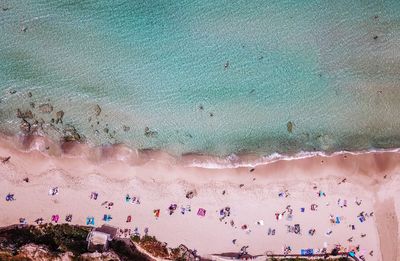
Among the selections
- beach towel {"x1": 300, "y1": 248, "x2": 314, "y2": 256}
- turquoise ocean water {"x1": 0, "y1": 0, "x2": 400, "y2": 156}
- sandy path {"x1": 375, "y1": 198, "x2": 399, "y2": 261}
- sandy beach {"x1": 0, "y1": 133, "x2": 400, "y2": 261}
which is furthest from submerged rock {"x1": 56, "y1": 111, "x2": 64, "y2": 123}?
sandy path {"x1": 375, "y1": 198, "x2": 399, "y2": 261}

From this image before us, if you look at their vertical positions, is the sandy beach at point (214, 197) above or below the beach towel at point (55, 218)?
above

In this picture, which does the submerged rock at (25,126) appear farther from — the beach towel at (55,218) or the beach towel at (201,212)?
the beach towel at (201,212)

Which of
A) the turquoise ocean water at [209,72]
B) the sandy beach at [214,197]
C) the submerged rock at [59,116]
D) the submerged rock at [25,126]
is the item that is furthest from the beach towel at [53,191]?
the submerged rock at [59,116]

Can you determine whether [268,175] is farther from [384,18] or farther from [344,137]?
[384,18]

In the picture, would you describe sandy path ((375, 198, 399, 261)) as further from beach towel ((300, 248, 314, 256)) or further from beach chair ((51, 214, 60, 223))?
beach chair ((51, 214, 60, 223))

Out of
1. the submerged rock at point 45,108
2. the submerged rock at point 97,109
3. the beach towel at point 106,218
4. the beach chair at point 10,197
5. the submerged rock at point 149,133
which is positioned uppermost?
the submerged rock at point 97,109

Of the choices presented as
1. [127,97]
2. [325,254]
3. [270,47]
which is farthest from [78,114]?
[325,254]
